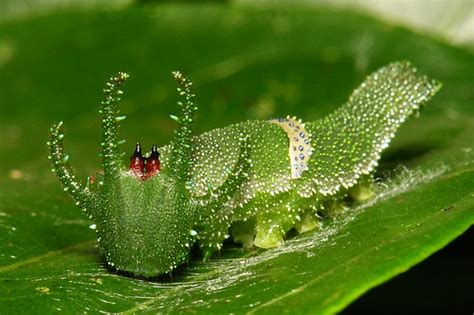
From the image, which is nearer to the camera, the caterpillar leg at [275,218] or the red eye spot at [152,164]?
the red eye spot at [152,164]

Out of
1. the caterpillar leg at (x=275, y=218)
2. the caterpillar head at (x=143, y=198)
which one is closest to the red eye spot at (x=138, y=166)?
the caterpillar head at (x=143, y=198)

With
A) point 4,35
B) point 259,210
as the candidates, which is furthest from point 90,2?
point 259,210

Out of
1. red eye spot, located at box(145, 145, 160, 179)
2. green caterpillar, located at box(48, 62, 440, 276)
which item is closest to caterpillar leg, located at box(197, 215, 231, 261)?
green caterpillar, located at box(48, 62, 440, 276)

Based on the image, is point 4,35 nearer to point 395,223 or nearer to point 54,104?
point 54,104

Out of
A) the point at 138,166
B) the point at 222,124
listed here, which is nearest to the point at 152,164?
the point at 138,166

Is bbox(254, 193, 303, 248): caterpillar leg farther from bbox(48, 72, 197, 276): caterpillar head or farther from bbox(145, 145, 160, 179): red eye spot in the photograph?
bbox(145, 145, 160, 179): red eye spot

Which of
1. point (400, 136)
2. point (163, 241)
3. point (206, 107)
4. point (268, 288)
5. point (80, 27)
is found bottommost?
point (268, 288)

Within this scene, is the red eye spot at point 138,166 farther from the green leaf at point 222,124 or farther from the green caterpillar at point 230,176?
the green leaf at point 222,124
